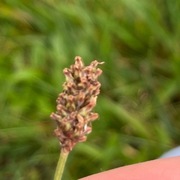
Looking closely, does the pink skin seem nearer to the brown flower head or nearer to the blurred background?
the brown flower head

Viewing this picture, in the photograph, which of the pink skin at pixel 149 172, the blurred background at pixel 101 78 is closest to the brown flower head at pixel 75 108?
the pink skin at pixel 149 172

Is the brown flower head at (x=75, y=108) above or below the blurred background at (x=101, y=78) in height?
below

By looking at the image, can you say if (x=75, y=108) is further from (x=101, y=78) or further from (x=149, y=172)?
(x=101, y=78)

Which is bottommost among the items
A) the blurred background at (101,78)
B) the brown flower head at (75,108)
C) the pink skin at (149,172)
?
the brown flower head at (75,108)

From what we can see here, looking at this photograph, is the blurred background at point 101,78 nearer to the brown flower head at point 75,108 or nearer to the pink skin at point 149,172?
the pink skin at point 149,172

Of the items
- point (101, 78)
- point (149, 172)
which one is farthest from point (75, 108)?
point (101, 78)

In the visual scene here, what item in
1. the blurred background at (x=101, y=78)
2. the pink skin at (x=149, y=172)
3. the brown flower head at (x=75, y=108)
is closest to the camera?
the brown flower head at (x=75, y=108)

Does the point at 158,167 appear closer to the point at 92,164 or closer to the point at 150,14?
the point at 92,164
